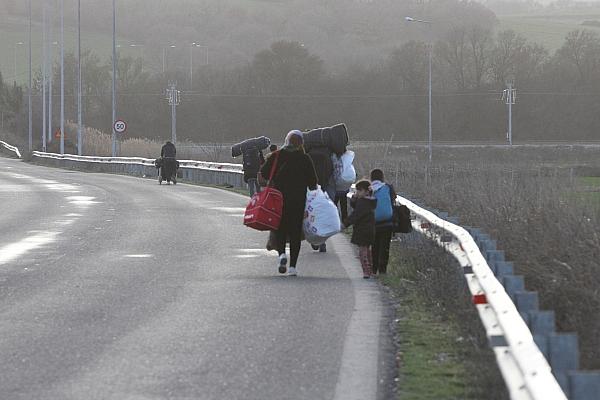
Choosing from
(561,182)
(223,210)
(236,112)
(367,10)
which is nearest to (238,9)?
(367,10)

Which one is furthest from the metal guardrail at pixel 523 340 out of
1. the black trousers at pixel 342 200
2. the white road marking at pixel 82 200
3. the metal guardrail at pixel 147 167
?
the metal guardrail at pixel 147 167

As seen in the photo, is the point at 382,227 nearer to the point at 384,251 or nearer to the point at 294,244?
the point at 384,251

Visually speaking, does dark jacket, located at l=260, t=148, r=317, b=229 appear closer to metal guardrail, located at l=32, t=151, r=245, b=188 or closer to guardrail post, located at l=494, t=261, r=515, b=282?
guardrail post, located at l=494, t=261, r=515, b=282

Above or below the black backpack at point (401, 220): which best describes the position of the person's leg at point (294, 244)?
below

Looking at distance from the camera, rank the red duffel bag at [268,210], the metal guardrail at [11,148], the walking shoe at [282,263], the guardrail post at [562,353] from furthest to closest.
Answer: the metal guardrail at [11,148] → the walking shoe at [282,263] → the red duffel bag at [268,210] → the guardrail post at [562,353]

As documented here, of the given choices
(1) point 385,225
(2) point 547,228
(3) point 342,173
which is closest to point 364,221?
(1) point 385,225

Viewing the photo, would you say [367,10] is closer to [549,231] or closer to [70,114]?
[70,114]

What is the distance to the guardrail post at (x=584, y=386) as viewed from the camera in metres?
5.74

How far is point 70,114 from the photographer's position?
12381cm

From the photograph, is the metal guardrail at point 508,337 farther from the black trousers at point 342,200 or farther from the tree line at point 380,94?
the tree line at point 380,94

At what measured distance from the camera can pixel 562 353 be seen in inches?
265

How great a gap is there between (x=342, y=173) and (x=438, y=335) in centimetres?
877

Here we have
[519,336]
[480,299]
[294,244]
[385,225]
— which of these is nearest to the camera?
[519,336]

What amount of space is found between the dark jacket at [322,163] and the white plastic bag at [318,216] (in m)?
2.75
